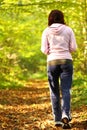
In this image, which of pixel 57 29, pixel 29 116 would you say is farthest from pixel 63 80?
pixel 29 116

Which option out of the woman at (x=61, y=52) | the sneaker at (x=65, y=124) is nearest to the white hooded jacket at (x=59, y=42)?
the woman at (x=61, y=52)

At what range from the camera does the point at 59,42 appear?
743cm

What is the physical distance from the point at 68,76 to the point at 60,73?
0.19 meters

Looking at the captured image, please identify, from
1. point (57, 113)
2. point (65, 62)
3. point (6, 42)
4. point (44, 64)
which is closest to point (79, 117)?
point (57, 113)

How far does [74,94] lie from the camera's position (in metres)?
12.8

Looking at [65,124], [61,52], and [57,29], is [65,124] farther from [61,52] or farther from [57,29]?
[57,29]

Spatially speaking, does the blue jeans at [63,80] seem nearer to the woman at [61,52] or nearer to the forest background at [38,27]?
the woman at [61,52]

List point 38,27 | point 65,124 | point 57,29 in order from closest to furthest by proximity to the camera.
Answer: point 65,124 → point 57,29 → point 38,27

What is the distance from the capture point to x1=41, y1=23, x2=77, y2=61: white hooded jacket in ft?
24.2

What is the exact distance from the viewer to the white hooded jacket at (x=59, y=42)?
7387 mm

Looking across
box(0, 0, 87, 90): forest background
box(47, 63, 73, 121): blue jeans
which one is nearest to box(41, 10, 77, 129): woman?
box(47, 63, 73, 121): blue jeans

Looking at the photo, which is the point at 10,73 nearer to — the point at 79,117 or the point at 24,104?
the point at 24,104

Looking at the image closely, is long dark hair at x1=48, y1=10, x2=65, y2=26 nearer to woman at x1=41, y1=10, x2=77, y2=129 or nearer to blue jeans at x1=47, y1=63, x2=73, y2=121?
woman at x1=41, y1=10, x2=77, y2=129

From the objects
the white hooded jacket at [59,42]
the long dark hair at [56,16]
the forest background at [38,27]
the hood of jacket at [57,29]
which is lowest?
the forest background at [38,27]
